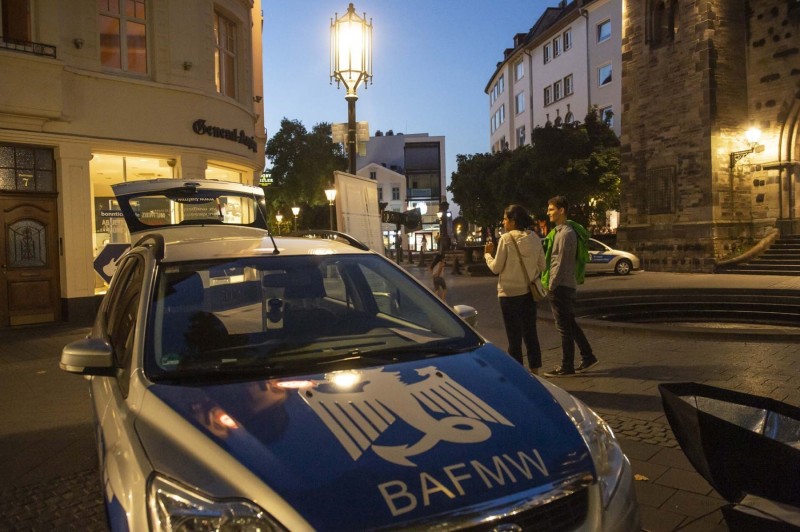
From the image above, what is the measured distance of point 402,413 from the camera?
224 cm

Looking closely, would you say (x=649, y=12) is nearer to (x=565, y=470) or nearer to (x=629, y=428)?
(x=629, y=428)

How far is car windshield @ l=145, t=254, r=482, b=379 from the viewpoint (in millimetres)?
2707

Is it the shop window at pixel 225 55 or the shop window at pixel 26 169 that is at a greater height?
the shop window at pixel 225 55

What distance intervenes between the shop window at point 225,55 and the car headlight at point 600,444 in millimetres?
14988

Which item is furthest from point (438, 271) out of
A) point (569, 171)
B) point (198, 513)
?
point (569, 171)

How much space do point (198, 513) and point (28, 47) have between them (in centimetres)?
1296

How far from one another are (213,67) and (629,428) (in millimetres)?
13485

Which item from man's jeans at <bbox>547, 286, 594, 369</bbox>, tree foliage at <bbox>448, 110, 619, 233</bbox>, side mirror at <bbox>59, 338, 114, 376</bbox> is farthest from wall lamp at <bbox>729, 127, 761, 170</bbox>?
side mirror at <bbox>59, 338, 114, 376</bbox>

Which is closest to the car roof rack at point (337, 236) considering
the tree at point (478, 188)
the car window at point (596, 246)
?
the car window at point (596, 246)

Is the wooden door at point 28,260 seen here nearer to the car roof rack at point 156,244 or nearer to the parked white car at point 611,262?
the car roof rack at point 156,244

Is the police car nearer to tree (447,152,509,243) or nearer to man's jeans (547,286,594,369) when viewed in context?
man's jeans (547,286,594,369)

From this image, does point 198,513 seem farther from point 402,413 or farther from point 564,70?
point 564,70

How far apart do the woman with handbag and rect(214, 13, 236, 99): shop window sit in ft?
38.7

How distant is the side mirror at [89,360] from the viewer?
268cm
